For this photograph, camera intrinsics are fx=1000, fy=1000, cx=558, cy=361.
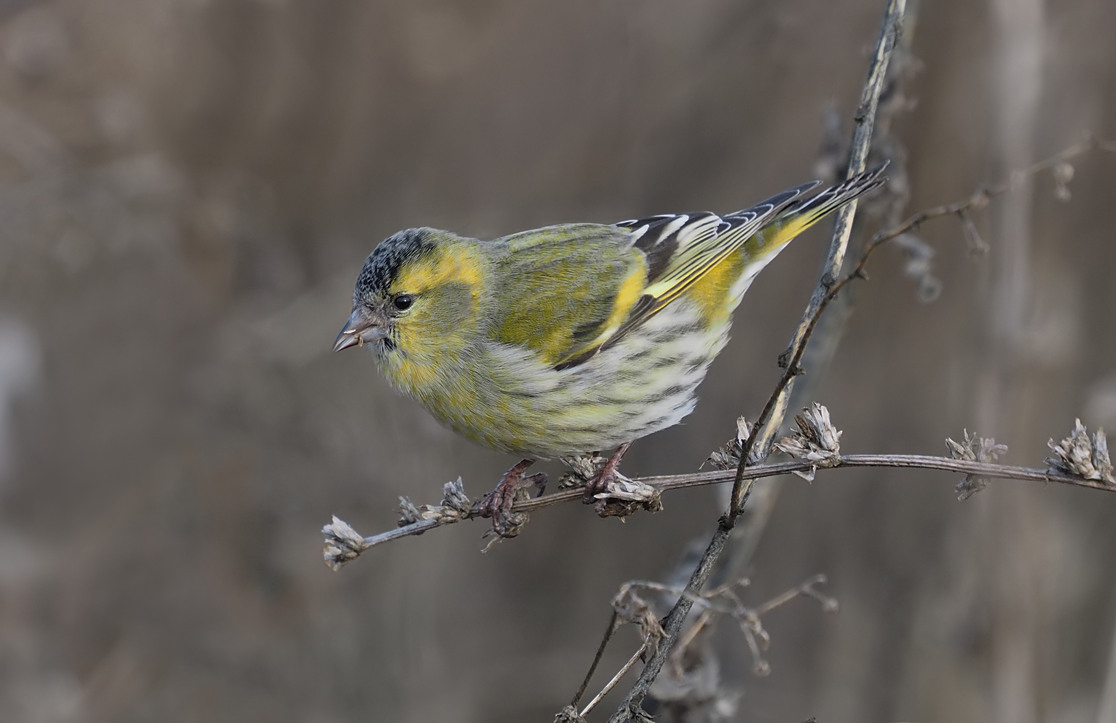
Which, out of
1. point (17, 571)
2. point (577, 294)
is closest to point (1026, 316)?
point (577, 294)

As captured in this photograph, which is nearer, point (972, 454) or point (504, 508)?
point (972, 454)

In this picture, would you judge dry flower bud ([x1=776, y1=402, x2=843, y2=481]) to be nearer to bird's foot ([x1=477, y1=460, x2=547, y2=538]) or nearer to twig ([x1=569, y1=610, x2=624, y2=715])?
twig ([x1=569, y1=610, x2=624, y2=715])

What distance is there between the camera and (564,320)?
156 inches

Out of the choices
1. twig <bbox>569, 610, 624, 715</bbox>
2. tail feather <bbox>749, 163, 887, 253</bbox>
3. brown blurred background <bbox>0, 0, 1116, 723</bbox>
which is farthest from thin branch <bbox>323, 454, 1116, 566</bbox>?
brown blurred background <bbox>0, 0, 1116, 723</bbox>

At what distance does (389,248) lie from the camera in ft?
13.1

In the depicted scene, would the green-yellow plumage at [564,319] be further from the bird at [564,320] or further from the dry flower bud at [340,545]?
the dry flower bud at [340,545]

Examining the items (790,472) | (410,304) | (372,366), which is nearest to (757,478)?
(790,472)

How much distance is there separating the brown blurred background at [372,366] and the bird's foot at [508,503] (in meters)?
2.12

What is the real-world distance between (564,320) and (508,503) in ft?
3.41

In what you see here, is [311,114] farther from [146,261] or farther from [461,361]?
[461,361]

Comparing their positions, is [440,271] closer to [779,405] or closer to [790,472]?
[779,405]

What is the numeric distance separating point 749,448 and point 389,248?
84.0 inches

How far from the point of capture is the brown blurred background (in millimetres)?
5066

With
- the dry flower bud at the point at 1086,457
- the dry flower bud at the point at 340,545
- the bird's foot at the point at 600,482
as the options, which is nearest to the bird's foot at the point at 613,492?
the bird's foot at the point at 600,482
